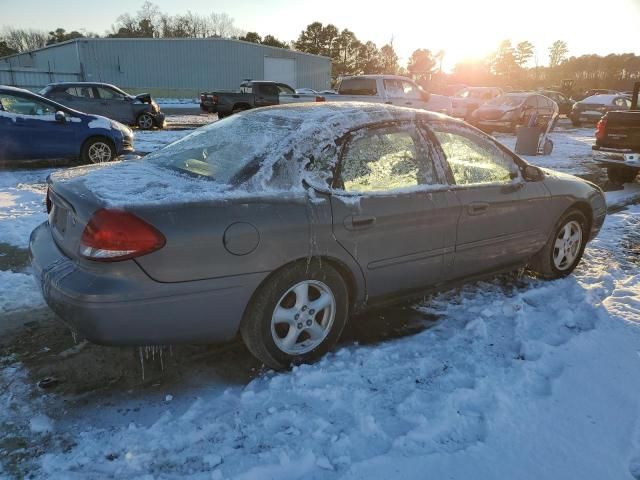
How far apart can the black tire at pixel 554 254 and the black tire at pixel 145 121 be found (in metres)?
14.4

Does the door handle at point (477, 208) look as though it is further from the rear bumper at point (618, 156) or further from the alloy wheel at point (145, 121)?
the alloy wheel at point (145, 121)

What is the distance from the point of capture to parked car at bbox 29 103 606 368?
252cm

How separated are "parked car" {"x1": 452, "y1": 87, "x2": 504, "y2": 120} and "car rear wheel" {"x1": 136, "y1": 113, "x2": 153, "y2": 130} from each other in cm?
1247

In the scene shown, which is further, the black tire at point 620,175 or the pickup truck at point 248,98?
the pickup truck at point 248,98

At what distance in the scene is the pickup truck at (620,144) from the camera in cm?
916

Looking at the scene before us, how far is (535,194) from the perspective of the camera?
165 inches

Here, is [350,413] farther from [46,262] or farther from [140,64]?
[140,64]

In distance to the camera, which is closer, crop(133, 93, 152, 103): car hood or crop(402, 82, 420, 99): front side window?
crop(402, 82, 420, 99): front side window

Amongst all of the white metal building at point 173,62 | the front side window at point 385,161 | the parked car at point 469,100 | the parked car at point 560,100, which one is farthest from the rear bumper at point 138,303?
the white metal building at point 173,62

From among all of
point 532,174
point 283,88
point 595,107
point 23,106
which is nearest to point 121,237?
point 532,174

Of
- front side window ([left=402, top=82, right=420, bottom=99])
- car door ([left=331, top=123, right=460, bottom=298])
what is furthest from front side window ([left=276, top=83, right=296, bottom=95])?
car door ([left=331, top=123, right=460, bottom=298])

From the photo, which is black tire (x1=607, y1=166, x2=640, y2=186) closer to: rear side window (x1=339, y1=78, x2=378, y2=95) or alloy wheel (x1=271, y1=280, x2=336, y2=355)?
rear side window (x1=339, y1=78, x2=378, y2=95)

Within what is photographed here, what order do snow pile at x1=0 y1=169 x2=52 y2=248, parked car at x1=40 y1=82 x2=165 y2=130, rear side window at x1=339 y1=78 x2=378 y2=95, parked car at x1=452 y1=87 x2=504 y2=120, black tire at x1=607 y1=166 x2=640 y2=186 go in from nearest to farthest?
snow pile at x1=0 y1=169 x2=52 y2=248 < black tire at x1=607 y1=166 x2=640 y2=186 < parked car at x1=40 y1=82 x2=165 y2=130 < rear side window at x1=339 y1=78 x2=378 y2=95 < parked car at x1=452 y1=87 x2=504 y2=120

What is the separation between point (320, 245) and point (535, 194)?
224 centimetres
